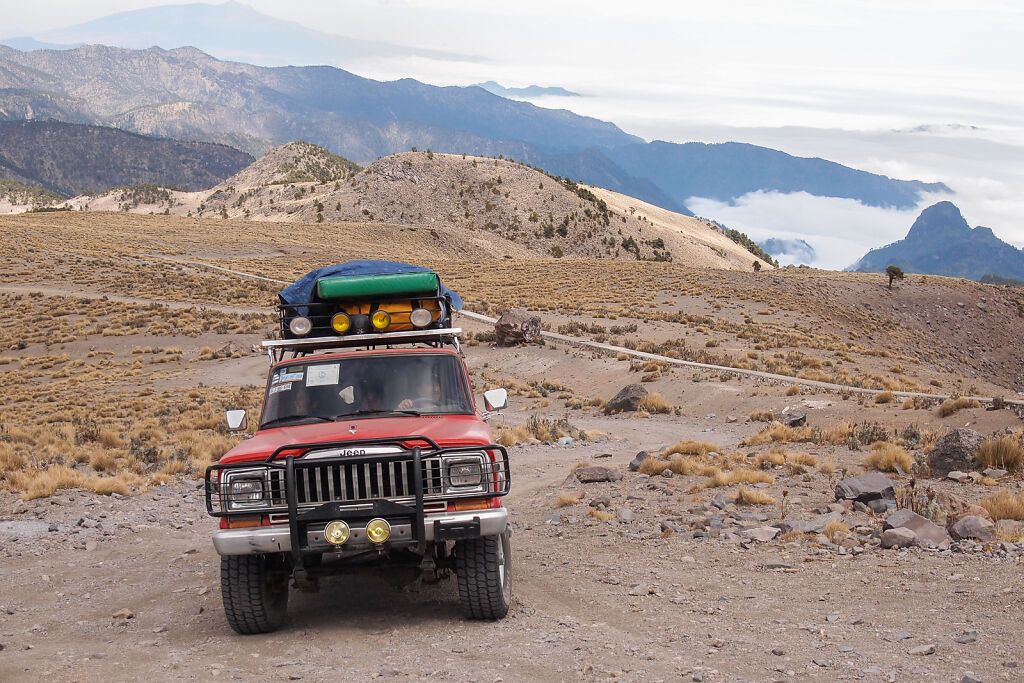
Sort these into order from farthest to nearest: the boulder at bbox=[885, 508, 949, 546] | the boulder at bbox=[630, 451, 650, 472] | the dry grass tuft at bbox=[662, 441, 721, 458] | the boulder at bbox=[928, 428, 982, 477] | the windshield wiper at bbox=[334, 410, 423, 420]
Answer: the dry grass tuft at bbox=[662, 441, 721, 458] → the boulder at bbox=[630, 451, 650, 472] → the boulder at bbox=[928, 428, 982, 477] → the boulder at bbox=[885, 508, 949, 546] → the windshield wiper at bbox=[334, 410, 423, 420]

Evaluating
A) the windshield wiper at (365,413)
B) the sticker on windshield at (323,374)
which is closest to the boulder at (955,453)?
the windshield wiper at (365,413)

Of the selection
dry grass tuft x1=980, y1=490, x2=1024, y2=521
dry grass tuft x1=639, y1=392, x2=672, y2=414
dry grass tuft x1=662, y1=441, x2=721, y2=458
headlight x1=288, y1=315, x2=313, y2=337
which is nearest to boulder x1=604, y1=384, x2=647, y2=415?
dry grass tuft x1=639, y1=392, x2=672, y2=414

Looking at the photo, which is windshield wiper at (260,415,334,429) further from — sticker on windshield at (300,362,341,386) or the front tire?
the front tire

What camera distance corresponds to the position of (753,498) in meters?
10.4

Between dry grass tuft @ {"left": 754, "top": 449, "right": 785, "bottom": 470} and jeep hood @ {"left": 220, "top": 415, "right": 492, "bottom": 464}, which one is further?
dry grass tuft @ {"left": 754, "top": 449, "right": 785, "bottom": 470}

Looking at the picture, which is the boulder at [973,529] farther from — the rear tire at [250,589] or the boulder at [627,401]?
the boulder at [627,401]

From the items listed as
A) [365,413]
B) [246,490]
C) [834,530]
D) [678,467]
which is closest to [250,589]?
[246,490]

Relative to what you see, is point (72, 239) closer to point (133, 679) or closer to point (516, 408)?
point (516, 408)

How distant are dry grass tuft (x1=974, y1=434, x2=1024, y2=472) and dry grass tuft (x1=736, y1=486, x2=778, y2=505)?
9.96 feet

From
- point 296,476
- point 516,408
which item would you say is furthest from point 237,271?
point 296,476

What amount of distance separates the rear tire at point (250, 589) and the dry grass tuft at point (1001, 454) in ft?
29.6

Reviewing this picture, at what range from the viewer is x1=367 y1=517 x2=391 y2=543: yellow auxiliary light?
20.6ft

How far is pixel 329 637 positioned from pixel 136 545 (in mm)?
5033

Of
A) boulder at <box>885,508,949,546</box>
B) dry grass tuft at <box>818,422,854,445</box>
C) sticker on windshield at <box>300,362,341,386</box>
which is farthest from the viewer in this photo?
dry grass tuft at <box>818,422,854,445</box>
